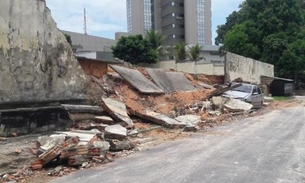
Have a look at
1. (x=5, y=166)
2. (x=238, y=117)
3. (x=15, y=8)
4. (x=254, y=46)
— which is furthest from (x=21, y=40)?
(x=254, y=46)

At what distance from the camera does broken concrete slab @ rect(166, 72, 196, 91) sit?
21.8m

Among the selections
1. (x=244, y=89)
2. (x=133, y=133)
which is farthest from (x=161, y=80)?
(x=133, y=133)

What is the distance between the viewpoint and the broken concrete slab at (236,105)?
63.4 ft

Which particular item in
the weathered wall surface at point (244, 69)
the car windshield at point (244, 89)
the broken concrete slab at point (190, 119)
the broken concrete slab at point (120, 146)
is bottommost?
the broken concrete slab at point (190, 119)

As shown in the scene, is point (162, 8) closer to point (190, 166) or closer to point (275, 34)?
point (275, 34)

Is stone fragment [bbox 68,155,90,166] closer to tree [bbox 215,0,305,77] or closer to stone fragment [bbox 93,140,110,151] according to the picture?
stone fragment [bbox 93,140,110,151]

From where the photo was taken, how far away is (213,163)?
24.6 ft

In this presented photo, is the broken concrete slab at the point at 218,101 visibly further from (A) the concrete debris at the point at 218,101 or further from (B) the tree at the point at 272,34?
(B) the tree at the point at 272,34

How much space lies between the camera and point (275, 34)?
4684 cm

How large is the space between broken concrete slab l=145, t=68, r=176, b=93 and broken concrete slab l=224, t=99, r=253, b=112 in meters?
3.29

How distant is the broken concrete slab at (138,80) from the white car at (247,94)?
17.6ft

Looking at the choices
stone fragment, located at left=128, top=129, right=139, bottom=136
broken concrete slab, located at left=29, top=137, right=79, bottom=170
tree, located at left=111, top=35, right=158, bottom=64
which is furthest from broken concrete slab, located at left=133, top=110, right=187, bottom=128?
tree, located at left=111, top=35, right=158, bottom=64

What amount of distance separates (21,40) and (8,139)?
296 centimetres

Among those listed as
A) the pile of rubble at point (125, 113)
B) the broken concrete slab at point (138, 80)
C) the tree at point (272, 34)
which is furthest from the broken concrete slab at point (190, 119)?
the tree at point (272, 34)
